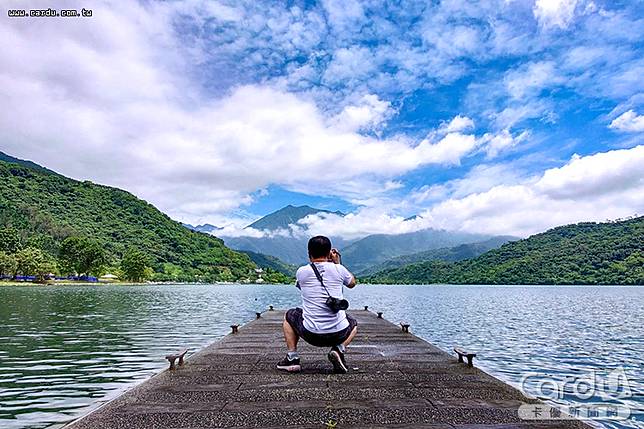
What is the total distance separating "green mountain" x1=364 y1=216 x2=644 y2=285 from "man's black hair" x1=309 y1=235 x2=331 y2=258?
13940 centimetres

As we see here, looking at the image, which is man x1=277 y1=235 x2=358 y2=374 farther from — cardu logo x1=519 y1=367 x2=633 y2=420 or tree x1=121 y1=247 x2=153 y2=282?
tree x1=121 y1=247 x2=153 y2=282

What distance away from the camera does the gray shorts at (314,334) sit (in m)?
7.74

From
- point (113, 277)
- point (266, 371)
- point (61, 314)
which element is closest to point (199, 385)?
point (266, 371)

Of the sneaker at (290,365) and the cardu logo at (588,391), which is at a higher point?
the sneaker at (290,365)

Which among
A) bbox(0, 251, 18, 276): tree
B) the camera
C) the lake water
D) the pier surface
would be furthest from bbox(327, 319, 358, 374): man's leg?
bbox(0, 251, 18, 276): tree

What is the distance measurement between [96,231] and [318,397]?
6346 inches

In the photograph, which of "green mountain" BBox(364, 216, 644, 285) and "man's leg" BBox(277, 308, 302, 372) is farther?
"green mountain" BBox(364, 216, 644, 285)

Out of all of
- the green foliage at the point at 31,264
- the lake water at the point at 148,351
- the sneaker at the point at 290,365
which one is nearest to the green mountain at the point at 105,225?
the green foliage at the point at 31,264

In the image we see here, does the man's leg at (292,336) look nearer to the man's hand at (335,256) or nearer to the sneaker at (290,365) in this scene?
the sneaker at (290,365)

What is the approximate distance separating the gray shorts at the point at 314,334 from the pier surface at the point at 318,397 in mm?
563

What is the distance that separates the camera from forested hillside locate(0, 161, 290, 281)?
10824 cm

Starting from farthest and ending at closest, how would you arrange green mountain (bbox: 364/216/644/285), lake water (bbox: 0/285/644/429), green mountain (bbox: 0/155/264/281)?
green mountain (bbox: 0/155/264/281)
green mountain (bbox: 364/216/644/285)
lake water (bbox: 0/285/644/429)

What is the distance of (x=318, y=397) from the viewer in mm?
6395

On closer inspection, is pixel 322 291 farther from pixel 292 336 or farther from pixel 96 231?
pixel 96 231
